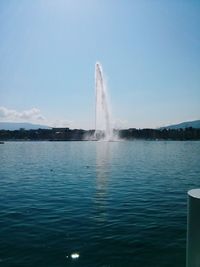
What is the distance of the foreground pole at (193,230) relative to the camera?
13.2 feet

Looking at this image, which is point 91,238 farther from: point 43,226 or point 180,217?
point 180,217

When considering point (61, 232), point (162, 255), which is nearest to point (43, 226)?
point (61, 232)

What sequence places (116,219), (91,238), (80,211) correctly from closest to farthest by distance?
(91,238) → (116,219) → (80,211)

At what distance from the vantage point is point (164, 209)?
1561 centimetres

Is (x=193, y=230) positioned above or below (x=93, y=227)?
above

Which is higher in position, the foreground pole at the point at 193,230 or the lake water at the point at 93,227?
the foreground pole at the point at 193,230

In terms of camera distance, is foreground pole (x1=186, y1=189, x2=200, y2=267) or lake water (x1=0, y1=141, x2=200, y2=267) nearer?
foreground pole (x1=186, y1=189, x2=200, y2=267)

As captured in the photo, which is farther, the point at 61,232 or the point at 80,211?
the point at 80,211

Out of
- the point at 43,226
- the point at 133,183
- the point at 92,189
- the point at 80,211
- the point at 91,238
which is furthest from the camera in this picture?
the point at 133,183

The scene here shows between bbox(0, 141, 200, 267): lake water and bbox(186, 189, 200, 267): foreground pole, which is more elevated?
bbox(186, 189, 200, 267): foreground pole

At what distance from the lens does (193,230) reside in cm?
409

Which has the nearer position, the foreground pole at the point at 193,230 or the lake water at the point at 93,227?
the foreground pole at the point at 193,230

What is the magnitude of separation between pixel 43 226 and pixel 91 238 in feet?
8.18

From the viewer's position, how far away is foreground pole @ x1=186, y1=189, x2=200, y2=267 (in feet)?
13.2
